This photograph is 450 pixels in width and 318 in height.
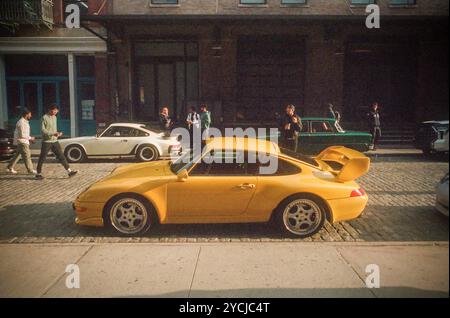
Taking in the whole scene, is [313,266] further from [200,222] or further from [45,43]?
[45,43]

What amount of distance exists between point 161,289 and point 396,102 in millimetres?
18785

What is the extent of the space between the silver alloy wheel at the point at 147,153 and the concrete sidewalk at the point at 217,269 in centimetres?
797

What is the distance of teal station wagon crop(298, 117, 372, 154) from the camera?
12.9 m

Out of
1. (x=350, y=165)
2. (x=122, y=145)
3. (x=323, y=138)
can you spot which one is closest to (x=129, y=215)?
(x=350, y=165)

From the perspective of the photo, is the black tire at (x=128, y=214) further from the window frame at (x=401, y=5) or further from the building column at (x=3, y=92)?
the window frame at (x=401, y=5)

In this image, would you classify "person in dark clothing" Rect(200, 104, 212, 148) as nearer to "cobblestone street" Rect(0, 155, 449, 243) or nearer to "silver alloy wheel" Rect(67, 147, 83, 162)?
"silver alloy wheel" Rect(67, 147, 83, 162)

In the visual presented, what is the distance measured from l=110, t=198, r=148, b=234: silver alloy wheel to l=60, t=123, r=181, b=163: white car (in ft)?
24.5

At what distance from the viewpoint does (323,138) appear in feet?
42.3

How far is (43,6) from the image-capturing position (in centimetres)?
1853

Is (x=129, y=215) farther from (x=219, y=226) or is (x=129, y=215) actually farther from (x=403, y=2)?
(x=403, y=2)

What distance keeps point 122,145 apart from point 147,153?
0.85 metres

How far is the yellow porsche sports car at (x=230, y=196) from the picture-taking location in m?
5.73

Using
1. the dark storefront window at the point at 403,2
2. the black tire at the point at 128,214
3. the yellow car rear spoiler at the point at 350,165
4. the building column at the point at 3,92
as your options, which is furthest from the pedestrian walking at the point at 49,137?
the dark storefront window at the point at 403,2
